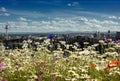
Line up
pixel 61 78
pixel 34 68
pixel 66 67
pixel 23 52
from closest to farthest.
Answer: pixel 61 78
pixel 66 67
pixel 34 68
pixel 23 52

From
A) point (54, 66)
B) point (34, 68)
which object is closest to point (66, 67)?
point (54, 66)

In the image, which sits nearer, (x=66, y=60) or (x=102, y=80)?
(x=102, y=80)

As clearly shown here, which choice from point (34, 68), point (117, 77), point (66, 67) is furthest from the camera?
point (34, 68)

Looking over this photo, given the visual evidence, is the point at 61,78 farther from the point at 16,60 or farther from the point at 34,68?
the point at 16,60

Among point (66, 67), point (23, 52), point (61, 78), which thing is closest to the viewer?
point (61, 78)

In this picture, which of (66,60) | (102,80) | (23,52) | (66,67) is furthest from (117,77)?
(23,52)

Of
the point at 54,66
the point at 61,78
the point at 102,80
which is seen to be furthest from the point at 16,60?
the point at 102,80

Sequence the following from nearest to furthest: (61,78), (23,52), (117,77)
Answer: (117,77) < (61,78) < (23,52)

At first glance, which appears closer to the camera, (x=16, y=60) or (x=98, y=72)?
(x=98, y=72)

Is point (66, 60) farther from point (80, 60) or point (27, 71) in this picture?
point (27, 71)
